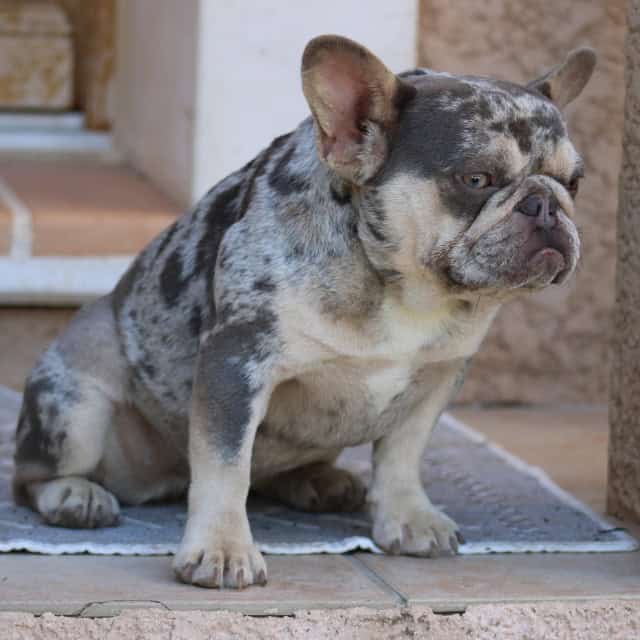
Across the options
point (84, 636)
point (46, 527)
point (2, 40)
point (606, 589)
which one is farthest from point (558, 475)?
point (2, 40)

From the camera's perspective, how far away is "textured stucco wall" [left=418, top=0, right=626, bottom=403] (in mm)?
4934

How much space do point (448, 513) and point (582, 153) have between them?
179 cm

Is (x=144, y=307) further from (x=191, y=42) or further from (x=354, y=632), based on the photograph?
(x=191, y=42)

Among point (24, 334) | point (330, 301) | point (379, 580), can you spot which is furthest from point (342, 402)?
point (24, 334)

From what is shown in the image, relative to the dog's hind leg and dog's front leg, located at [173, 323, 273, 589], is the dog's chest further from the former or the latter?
the dog's hind leg

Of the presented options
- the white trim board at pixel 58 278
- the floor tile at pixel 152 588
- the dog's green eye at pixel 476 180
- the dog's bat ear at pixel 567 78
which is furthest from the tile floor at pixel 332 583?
the white trim board at pixel 58 278

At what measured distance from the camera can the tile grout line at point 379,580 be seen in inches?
112

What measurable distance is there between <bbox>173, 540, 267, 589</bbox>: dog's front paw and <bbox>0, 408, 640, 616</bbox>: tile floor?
0.08 feet

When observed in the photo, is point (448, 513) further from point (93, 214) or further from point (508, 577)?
point (93, 214)

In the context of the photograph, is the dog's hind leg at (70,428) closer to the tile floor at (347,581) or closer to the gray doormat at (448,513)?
the gray doormat at (448,513)

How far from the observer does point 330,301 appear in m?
2.98

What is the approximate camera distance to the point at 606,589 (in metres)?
2.96

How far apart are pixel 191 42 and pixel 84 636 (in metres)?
2.58

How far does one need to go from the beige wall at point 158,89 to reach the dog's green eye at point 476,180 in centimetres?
217
